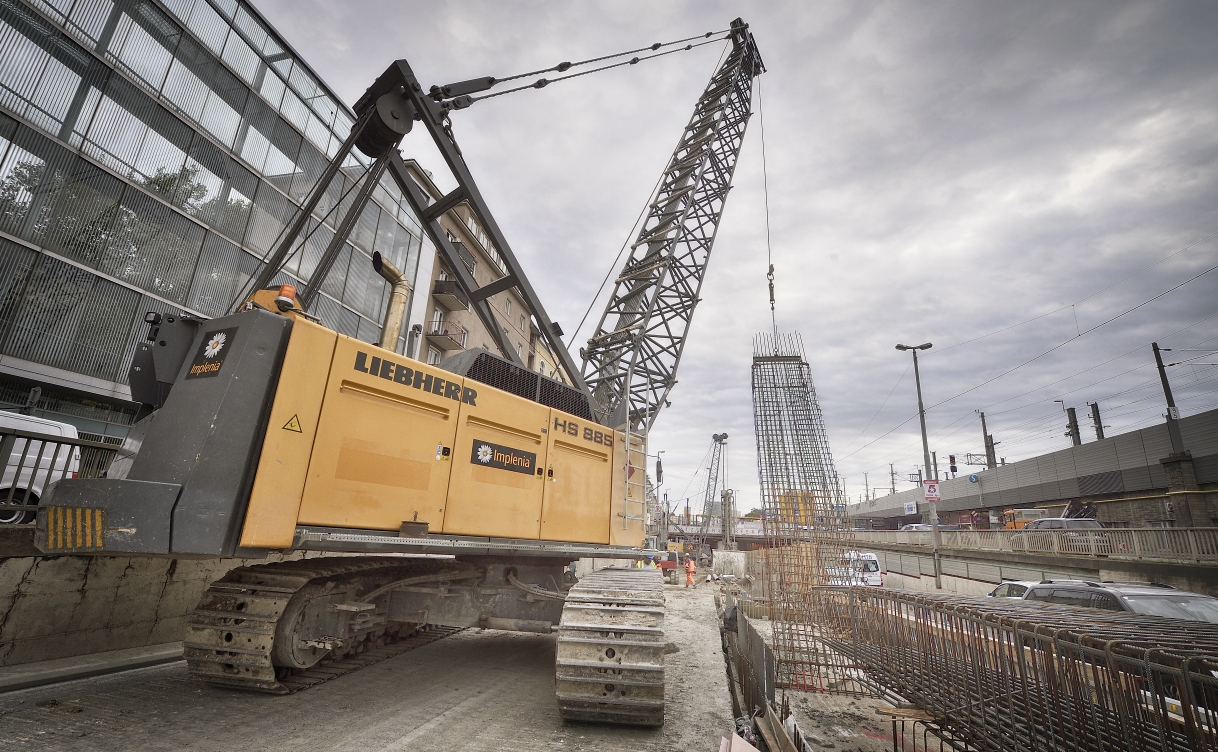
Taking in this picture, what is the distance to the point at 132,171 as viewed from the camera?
516 inches

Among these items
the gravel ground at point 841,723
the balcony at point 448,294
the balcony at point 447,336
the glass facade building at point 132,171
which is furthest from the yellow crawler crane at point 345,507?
the balcony at point 448,294

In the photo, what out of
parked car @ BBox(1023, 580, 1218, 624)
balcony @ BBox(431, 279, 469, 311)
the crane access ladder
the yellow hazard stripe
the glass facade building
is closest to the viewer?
the yellow hazard stripe

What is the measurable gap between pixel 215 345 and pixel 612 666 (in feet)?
14.3

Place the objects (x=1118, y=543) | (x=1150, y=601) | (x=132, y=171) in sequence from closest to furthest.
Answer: (x=1150, y=601) < (x=132, y=171) < (x=1118, y=543)

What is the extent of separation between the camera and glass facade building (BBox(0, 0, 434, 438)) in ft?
37.3

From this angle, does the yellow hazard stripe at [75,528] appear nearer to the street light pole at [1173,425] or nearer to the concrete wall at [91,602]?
the concrete wall at [91,602]

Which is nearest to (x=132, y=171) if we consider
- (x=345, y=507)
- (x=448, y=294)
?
(x=448, y=294)

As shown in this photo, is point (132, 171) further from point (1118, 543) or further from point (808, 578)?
point (1118, 543)

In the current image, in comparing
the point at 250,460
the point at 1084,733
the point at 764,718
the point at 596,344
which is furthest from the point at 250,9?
the point at 1084,733

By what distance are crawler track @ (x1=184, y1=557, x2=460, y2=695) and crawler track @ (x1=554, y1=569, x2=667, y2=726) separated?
2504mm

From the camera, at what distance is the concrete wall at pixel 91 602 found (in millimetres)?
5797

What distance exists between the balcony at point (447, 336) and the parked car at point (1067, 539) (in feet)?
79.8

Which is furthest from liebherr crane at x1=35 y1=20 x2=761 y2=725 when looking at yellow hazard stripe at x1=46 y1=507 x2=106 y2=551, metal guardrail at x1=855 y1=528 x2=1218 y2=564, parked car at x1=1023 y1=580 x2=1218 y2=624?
metal guardrail at x1=855 y1=528 x2=1218 y2=564

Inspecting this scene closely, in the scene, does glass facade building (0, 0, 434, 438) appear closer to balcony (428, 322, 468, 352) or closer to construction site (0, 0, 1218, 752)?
construction site (0, 0, 1218, 752)
